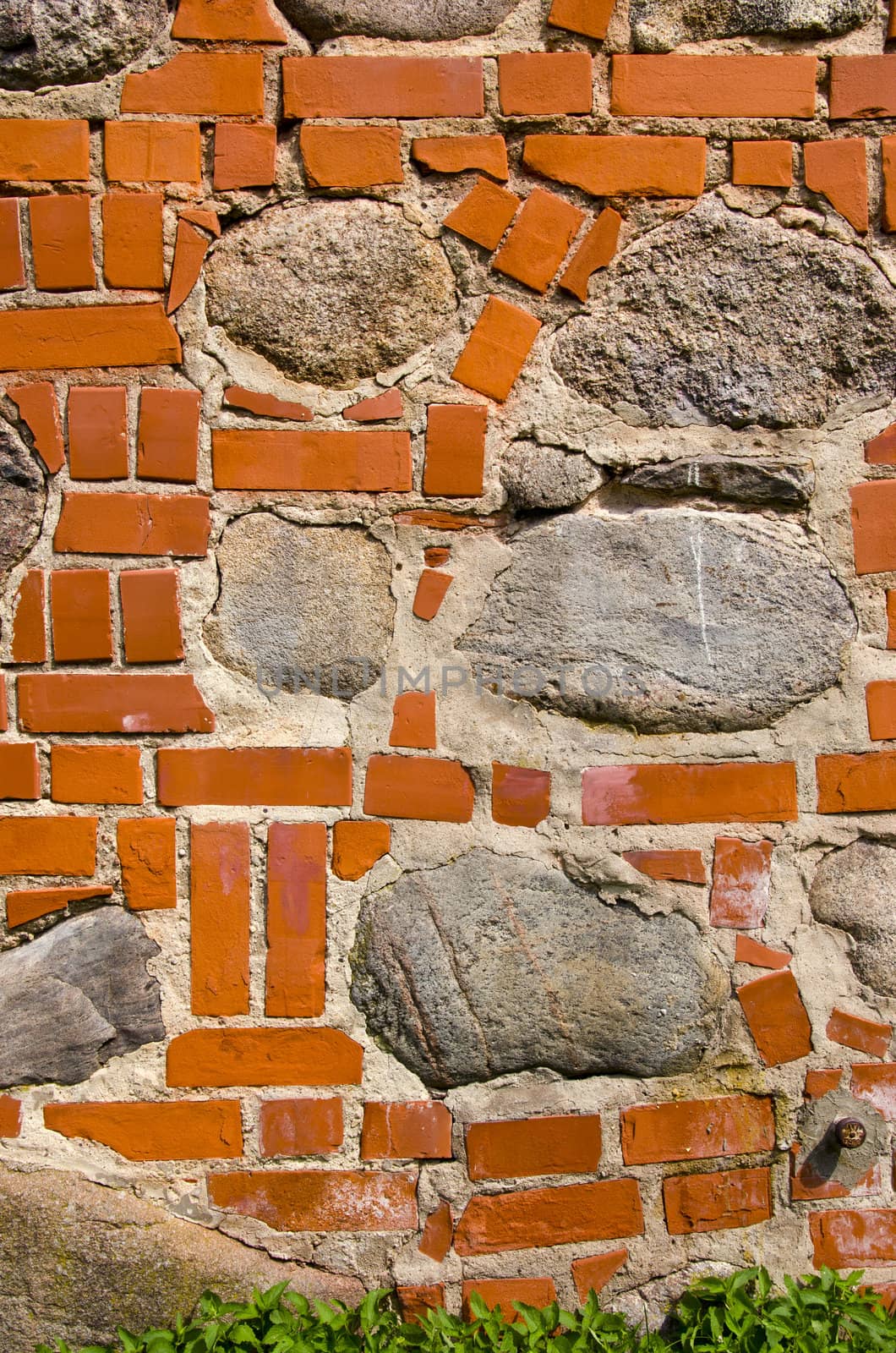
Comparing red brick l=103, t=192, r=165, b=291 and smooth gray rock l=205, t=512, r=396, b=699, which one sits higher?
red brick l=103, t=192, r=165, b=291

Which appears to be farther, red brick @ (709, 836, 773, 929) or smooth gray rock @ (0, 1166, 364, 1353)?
red brick @ (709, 836, 773, 929)

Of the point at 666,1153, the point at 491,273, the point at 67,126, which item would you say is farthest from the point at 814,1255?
the point at 67,126

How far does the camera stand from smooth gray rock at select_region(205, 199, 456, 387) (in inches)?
49.6

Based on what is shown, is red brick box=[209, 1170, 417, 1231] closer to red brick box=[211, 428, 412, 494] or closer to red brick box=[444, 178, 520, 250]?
red brick box=[211, 428, 412, 494]

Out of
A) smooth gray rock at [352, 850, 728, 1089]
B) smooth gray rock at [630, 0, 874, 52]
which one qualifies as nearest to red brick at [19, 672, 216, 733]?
smooth gray rock at [352, 850, 728, 1089]

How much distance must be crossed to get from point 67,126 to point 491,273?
0.56 m

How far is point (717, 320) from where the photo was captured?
129cm

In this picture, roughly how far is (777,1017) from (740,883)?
18 cm

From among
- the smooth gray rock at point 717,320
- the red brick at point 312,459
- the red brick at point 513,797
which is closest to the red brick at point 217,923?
the red brick at point 513,797

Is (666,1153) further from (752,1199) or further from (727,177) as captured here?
(727,177)

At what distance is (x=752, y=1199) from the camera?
A: 128 cm

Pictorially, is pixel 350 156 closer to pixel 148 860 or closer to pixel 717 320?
pixel 717 320

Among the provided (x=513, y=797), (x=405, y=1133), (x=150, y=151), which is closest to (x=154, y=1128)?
(x=405, y=1133)

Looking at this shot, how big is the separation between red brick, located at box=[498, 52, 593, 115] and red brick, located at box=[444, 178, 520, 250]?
10cm
